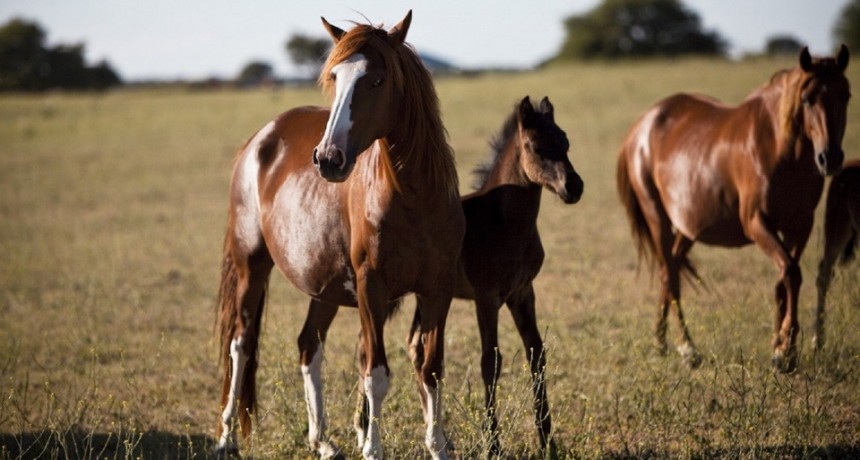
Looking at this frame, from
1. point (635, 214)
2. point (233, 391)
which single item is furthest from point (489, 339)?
point (635, 214)

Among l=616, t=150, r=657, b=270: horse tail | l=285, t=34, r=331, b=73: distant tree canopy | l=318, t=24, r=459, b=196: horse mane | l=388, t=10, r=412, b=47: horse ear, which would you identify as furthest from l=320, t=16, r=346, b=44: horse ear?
l=285, t=34, r=331, b=73: distant tree canopy

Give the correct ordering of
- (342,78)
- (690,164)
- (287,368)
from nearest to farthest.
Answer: (342,78) < (287,368) < (690,164)

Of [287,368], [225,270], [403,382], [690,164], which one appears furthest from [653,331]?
[225,270]

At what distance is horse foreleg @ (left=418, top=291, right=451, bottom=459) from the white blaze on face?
101 cm

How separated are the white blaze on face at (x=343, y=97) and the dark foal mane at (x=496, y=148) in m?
1.44

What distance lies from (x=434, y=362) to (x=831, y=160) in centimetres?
332

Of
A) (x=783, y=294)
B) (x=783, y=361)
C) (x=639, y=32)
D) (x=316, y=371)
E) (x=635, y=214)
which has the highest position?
(x=639, y=32)

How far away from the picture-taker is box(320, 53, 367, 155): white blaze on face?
13.6 feet

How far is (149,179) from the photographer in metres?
22.2

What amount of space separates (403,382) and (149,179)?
1762cm

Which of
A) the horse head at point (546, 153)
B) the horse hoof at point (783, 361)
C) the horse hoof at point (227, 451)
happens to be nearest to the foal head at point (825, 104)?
the horse hoof at point (783, 361)

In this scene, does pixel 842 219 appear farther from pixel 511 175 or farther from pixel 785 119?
pixel 511 175

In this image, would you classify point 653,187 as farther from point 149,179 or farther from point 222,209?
point 149,179

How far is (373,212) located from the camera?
453cm
